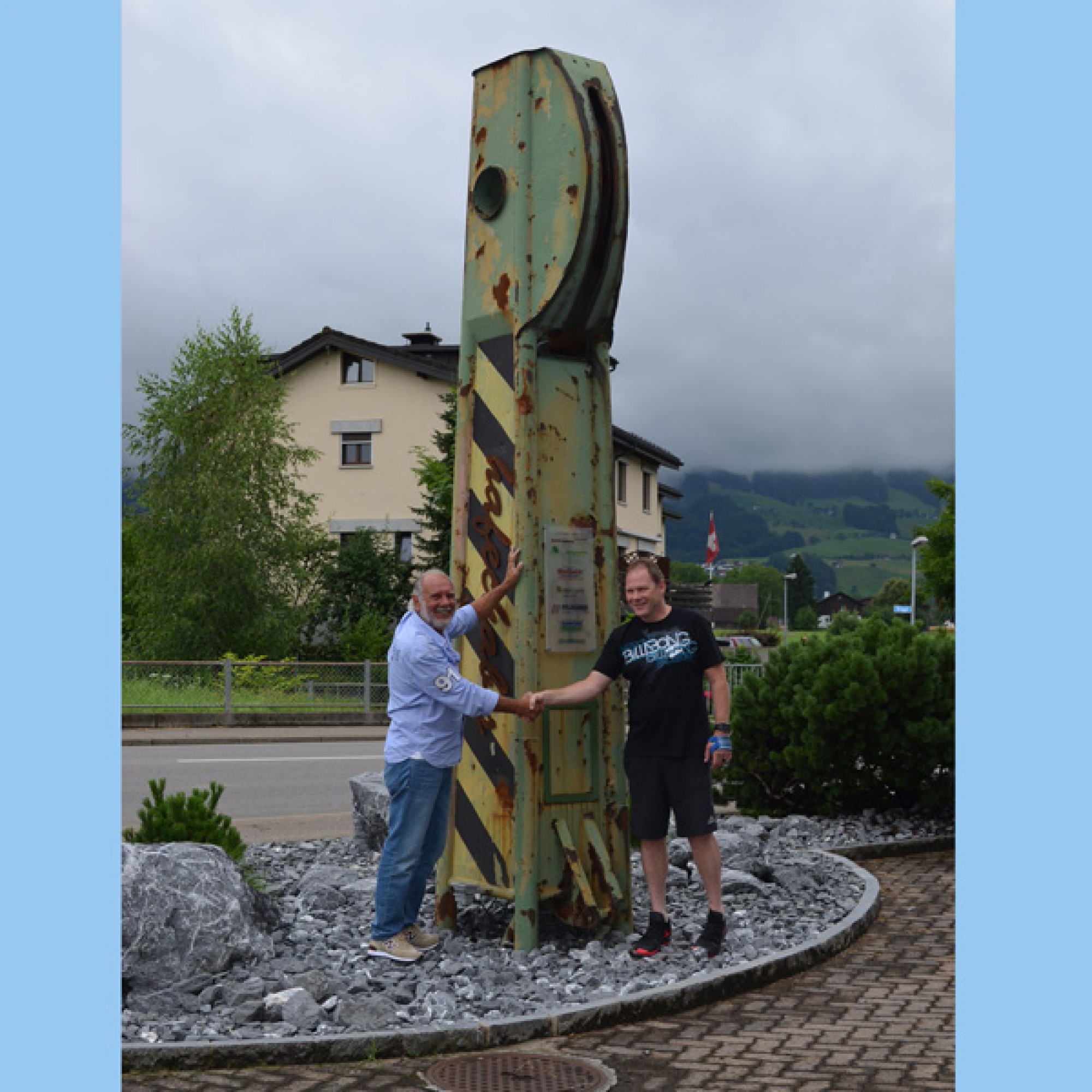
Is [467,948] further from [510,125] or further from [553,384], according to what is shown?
[510,125]

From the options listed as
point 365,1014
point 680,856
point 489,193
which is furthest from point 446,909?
point 489,193

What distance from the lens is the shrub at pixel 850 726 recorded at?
10477 mm

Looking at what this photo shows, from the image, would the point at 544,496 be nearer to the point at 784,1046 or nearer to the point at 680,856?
the point at 784,1046

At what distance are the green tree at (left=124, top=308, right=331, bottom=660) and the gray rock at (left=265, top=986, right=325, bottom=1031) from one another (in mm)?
25674

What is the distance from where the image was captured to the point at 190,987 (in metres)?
5.84

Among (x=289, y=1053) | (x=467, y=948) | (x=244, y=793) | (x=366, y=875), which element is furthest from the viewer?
(x=244, y=793)

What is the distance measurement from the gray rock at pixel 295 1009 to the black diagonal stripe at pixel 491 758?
1.58 meters

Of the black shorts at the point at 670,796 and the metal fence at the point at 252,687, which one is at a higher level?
the black shorts at the point at 670,796

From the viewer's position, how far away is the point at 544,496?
22.6 ft

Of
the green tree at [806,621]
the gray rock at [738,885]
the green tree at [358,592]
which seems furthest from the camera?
the green tree at [806,621]

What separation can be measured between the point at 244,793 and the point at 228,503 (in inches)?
659

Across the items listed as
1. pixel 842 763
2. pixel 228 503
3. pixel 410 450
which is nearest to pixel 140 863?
pixel 842 763

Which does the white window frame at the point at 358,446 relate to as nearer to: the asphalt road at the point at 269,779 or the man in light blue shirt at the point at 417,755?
the asphalt road at the point at 269,779

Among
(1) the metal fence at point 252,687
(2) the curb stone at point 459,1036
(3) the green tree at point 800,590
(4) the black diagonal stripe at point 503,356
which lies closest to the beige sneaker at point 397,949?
(2) the curb stone at point 459,1036
